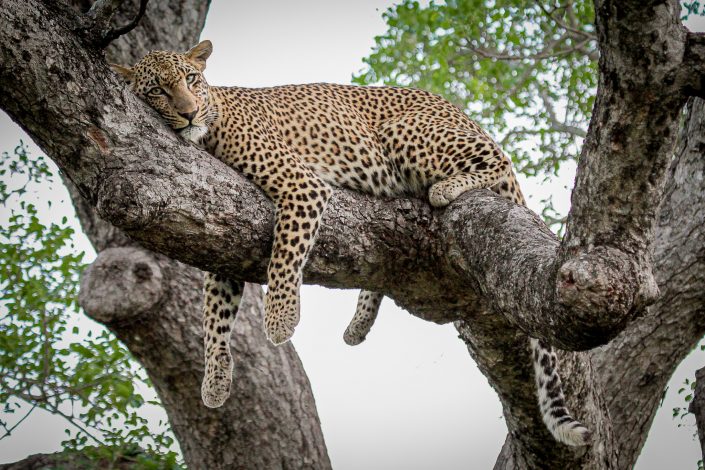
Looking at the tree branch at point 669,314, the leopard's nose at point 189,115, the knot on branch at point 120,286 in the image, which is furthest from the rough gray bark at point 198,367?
the tree branch at point 669,314

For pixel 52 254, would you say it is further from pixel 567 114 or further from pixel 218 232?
pixel 567 114

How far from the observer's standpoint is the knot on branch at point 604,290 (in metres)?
3.18

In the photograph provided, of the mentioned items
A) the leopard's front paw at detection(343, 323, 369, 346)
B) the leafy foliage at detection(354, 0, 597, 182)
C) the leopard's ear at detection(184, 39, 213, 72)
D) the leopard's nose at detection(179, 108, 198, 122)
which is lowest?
the leopard's front paw at detection(343, 323, 369, 346)

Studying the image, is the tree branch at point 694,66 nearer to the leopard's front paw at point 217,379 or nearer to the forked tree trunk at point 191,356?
the leopard's front paw at point 217,379

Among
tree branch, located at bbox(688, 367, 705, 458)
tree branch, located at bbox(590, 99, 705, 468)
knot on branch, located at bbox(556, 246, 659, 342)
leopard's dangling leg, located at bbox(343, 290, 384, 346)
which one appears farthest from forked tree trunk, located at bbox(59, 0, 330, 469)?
knot on branch, located at bbox(556, 246, 659, 342)

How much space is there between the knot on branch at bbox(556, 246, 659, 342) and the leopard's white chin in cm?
277

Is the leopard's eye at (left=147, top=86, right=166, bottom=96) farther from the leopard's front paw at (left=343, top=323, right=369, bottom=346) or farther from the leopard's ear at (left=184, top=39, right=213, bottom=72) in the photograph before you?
the leopard's front paw at (left=343, top=323, right=369, bottom=346)

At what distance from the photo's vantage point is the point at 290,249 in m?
4.86

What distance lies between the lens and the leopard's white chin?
17.1ft

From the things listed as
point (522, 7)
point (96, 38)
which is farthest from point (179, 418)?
point (522, 7)

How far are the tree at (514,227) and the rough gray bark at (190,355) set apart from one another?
0.56ft

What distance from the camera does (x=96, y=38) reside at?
14.5ft

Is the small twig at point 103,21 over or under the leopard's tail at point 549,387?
over

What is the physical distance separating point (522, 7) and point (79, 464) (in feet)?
22.1
